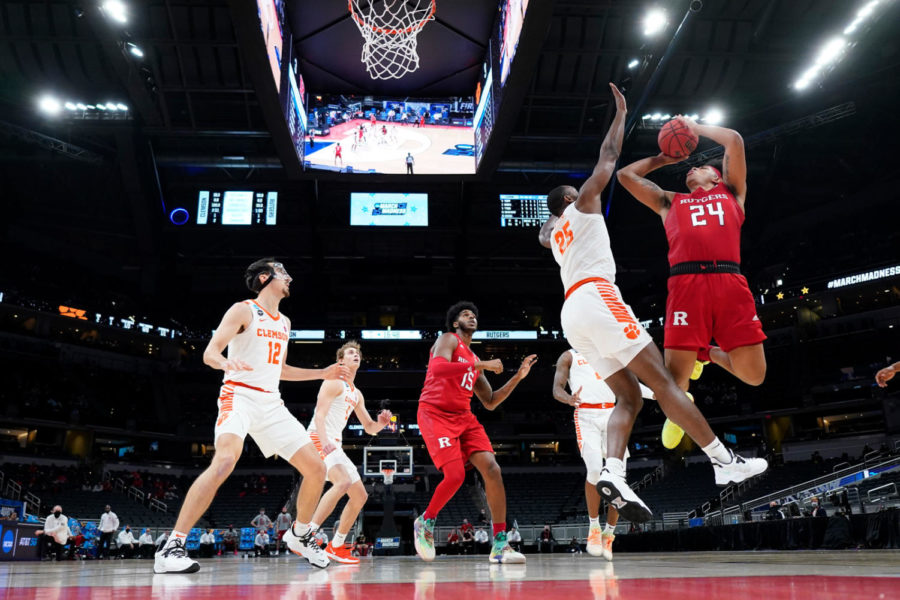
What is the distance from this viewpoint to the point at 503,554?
5508 millimetres

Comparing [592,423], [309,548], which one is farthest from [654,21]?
[309,548]

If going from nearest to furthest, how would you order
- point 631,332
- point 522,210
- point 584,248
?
point 631,332, point 584,248, point 522,210

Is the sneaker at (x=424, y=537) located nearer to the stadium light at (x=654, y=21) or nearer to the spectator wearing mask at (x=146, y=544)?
the spectator wearing mask at (x=146, y=544)

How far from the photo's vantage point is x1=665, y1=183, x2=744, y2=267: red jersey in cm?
430

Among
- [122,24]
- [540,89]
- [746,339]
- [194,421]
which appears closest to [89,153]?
[122,24]

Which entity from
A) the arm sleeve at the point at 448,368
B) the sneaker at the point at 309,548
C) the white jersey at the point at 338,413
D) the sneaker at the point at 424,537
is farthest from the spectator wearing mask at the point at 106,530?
→ the arm sleeve at the point at 448,368

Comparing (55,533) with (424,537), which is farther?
(55,533)

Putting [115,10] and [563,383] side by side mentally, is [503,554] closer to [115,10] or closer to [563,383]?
[563,383]

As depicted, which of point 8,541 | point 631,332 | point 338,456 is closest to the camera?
point 631,332

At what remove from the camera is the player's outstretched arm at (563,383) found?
6.41 m

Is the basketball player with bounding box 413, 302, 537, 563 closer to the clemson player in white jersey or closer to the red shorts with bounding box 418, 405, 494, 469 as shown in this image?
the red shorts with bounding box 418, 405, 494, 469

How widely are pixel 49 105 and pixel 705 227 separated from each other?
24726 mm

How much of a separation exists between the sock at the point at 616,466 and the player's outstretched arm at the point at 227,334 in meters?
2.33

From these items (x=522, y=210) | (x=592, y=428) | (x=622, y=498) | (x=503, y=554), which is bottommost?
(x=503, y=554)
